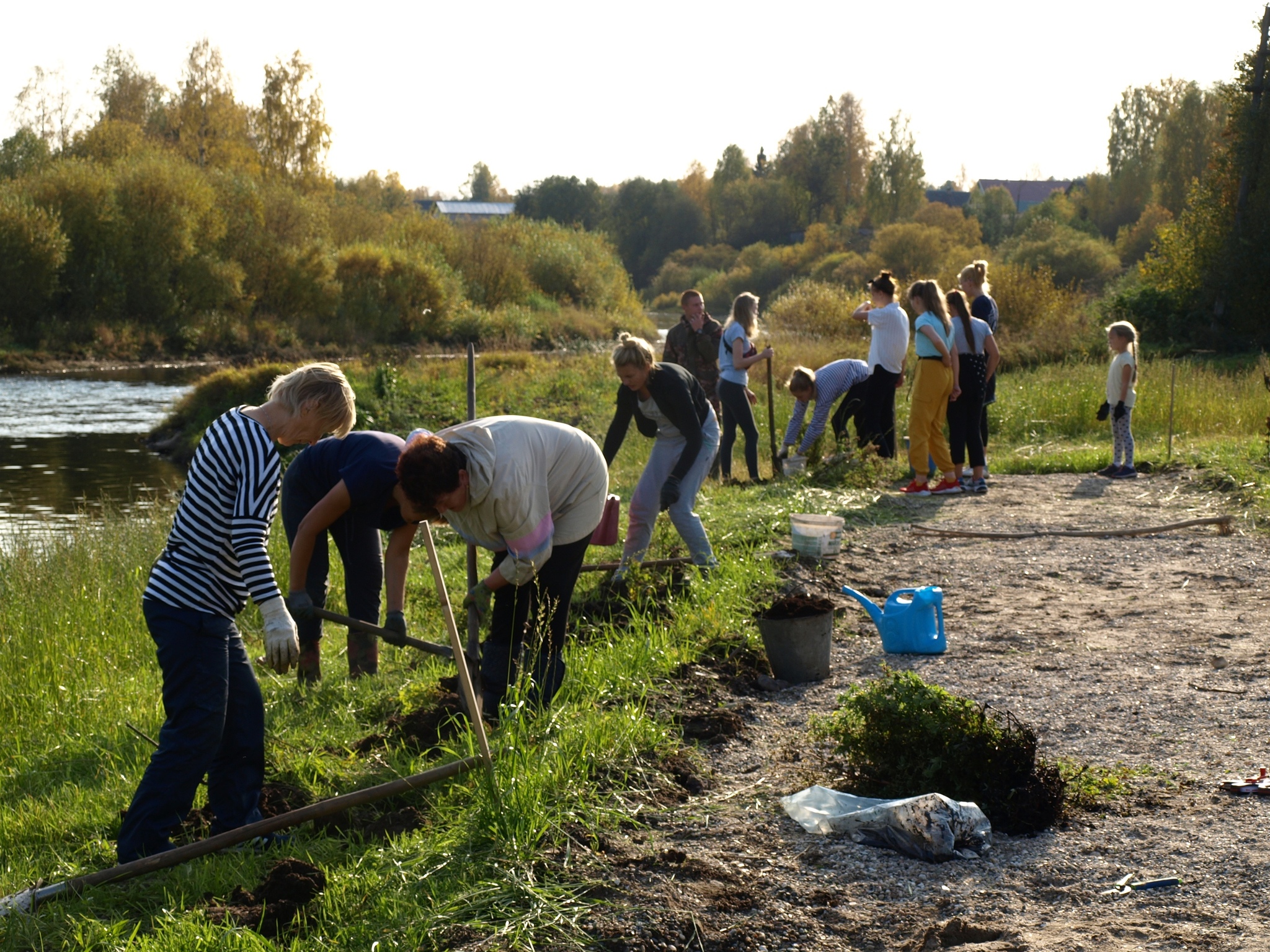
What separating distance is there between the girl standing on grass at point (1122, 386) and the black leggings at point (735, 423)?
3.25 metres

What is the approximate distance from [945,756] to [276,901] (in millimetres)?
2160

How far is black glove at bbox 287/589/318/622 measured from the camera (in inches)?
180

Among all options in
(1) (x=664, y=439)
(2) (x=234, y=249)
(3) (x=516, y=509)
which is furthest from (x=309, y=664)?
(2) (x=234, y=249)

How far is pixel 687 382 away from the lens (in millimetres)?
6129

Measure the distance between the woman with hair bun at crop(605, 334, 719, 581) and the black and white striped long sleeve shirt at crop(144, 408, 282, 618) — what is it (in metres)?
2.36

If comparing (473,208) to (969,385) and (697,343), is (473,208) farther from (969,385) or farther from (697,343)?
(969,385)

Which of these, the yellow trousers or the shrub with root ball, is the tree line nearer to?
the yellow trousers

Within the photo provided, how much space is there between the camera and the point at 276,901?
3297mm

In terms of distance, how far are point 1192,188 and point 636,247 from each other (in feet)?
196

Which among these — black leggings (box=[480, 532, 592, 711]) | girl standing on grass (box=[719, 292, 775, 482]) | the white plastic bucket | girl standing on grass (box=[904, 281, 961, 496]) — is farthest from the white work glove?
girl standing on grass (box=[719, 292, 775, 482])

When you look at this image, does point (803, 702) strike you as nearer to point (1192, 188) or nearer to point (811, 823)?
point (811, 823)

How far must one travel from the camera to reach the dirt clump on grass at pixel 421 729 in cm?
460

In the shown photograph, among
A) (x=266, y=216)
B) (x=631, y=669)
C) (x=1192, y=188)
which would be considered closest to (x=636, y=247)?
(x=266, y=216)

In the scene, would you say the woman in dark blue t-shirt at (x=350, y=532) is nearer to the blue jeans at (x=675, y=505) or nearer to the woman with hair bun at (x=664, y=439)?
the woman with hair bun at (x=664, y=439)
